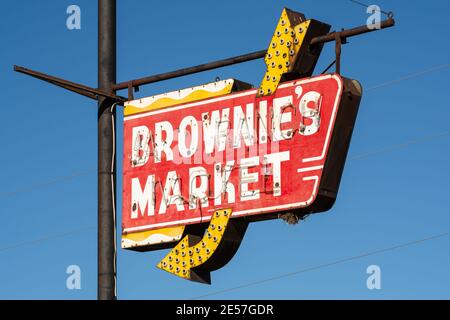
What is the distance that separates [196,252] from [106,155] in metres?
1.99

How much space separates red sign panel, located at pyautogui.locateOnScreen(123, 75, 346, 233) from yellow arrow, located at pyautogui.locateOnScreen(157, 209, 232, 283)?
0.69 ft

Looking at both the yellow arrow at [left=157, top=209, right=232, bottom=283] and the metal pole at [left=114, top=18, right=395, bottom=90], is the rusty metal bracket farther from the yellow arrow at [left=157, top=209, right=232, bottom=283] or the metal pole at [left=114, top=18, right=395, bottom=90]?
the yellow arrow at [left=157, top=209, right=232, bottom=283]

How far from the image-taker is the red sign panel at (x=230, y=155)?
2011 centimetres

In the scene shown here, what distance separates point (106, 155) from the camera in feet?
70.9

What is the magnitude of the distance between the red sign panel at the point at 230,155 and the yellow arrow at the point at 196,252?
21 cm

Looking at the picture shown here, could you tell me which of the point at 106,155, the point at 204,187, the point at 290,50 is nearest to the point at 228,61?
the point at 290,50

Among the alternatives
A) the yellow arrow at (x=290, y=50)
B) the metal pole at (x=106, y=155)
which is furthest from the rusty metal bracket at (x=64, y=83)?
the yellow arrow at (x=290, y=50)
